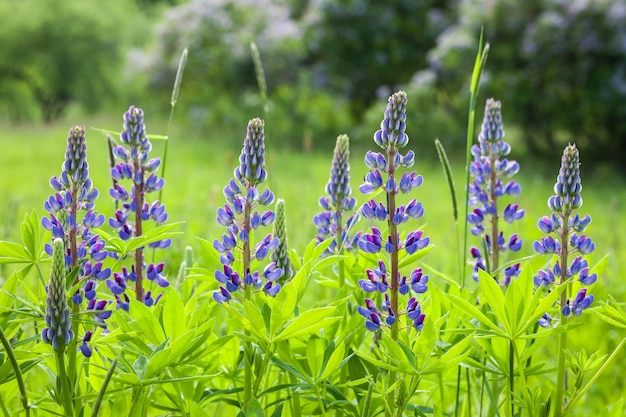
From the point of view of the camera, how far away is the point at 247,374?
5.08ft

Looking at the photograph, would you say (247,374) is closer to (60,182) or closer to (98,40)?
(60,182)

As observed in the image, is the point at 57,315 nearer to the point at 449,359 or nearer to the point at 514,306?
the point at 449,359

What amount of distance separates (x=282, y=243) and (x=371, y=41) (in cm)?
1166

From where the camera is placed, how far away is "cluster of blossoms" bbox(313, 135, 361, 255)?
175 centimetres

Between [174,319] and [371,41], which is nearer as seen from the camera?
[174,319]

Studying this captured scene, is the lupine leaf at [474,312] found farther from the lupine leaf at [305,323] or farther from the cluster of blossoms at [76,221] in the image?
the cluster of blossoms at [76,221]

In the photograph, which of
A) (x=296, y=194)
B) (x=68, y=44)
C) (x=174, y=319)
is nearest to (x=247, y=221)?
(x=174, y=319)

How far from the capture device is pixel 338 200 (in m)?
1.86

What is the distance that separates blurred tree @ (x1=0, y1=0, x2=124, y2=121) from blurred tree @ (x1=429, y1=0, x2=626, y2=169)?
573 inches

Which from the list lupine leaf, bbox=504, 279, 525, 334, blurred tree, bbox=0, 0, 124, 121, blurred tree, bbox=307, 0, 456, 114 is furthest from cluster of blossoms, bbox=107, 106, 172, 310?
blurred tree, bbox=0, 0, 124, 121

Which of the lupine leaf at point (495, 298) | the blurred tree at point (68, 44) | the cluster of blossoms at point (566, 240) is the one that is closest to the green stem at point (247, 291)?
the lupine leaf at point (495, 298)

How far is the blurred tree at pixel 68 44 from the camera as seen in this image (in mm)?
21953

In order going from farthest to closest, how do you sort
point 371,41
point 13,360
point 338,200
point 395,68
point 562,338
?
point 395,68
point 371,41
point 338,200
point 562,338
point 13,360

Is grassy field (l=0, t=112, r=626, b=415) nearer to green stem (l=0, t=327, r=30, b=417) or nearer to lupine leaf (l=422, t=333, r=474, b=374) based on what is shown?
lupine leaf (l=422, t=333, r=474, b=374)
